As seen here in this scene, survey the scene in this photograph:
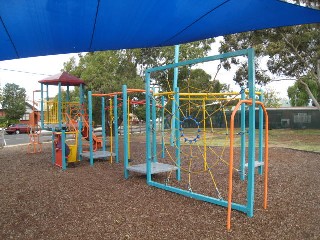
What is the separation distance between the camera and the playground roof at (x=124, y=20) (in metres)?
2.75

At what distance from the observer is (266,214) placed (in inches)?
172

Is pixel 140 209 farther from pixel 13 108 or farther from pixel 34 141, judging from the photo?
pixel 13 108

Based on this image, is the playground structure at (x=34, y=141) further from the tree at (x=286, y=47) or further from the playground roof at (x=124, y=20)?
the tree at (x=286, y=47)

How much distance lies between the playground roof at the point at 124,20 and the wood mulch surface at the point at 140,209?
2.14 metres

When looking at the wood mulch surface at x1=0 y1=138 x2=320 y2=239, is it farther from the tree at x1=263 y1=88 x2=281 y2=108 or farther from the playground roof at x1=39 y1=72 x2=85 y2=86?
the tree at x1=263 y1=88 x2=281 y2=108

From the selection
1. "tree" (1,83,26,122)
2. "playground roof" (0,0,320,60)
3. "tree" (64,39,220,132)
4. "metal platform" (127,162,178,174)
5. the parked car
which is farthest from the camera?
"tree" (1,83,26,122)

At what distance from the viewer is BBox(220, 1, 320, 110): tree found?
18922mm

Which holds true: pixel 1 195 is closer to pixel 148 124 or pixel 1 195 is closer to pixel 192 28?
pixel 148 124

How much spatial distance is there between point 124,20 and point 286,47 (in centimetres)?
1882

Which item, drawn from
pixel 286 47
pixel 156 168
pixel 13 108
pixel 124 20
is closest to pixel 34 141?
pixel 156 168

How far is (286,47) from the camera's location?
1984 cm

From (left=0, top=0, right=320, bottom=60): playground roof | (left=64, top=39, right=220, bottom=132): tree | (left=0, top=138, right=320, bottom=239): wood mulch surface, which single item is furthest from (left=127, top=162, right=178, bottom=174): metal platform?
(left=64, top=39, right=220, bottom=132): tree

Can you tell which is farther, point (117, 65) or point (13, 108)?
point (13, 108)

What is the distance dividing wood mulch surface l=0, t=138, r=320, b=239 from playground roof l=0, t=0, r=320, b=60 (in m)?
2.14
